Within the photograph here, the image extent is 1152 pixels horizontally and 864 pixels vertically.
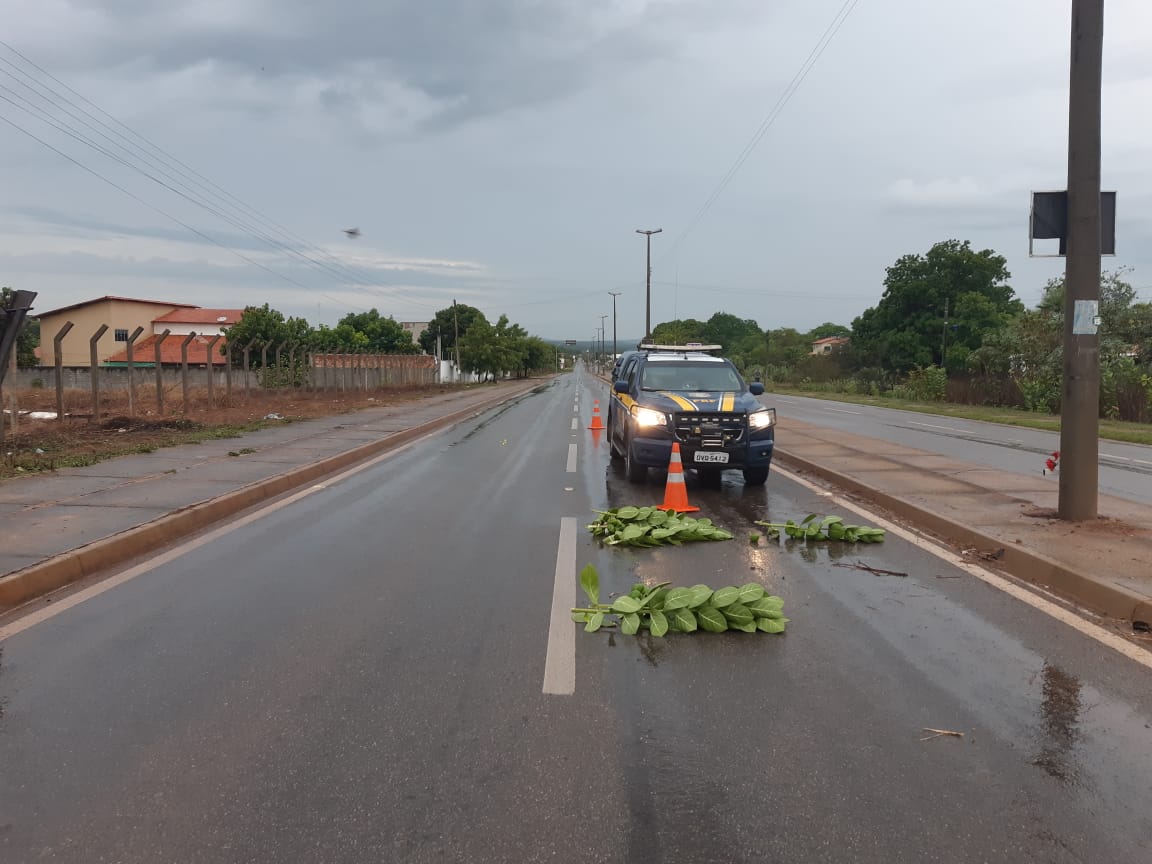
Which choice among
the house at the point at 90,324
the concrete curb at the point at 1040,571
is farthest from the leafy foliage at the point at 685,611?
the house at the point at 90,324

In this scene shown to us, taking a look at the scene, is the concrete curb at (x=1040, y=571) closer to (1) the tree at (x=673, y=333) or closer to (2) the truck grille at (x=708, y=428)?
(2) the truck grille at (x=708, y=428)

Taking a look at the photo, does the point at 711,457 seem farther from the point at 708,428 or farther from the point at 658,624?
the point at 658,624

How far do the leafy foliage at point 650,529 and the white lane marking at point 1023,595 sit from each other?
1.81 m

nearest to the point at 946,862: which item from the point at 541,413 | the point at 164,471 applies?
the point at 164,471

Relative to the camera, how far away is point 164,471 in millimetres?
10852

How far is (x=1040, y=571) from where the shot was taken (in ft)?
20.6

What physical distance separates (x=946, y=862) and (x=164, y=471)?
35.1ft

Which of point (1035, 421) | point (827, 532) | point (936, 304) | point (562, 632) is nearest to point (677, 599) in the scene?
point (562, 632)

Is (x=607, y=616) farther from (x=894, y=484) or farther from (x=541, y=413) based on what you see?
(x=541, y=413)

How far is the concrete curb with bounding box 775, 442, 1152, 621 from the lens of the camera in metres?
5.32

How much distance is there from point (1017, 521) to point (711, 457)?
368 cm

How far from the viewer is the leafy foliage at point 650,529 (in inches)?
291

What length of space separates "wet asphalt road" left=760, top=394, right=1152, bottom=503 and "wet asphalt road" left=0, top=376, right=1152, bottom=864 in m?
7.19

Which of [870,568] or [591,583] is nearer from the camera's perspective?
[591,583]
